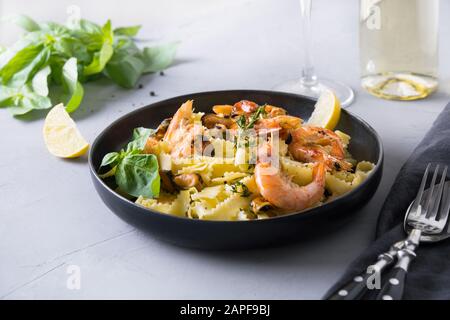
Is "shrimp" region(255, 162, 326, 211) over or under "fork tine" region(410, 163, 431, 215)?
over

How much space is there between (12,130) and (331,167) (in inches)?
57.2

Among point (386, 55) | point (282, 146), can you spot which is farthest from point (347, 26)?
point (282, 146)

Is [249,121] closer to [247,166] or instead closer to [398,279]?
[247,166]

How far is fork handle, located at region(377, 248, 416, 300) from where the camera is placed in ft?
5.24

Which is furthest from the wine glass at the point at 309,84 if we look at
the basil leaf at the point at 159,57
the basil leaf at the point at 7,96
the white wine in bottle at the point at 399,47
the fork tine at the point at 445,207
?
the basil leaf at the point at 7,96

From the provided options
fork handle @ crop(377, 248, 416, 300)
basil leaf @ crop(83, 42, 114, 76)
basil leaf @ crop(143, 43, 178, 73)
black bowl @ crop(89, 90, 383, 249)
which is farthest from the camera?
basil leaf @ crop(143, 43, 178, 73)

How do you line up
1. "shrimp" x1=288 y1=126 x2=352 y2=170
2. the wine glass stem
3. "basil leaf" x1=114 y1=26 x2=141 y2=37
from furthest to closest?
"basil leaf" x1=114 y1=26 x2=141 y2=37 → the wine glass stem → "shrimp" x1=288 y1=126 x2=352 y2=170

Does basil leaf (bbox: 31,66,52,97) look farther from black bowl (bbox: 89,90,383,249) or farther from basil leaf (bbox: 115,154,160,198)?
basil leaf (bbox: 115,154,160,198)

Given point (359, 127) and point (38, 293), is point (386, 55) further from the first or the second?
point (38, 293)

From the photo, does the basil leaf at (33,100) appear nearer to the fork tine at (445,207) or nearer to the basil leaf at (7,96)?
the basil leaf at (7,96)

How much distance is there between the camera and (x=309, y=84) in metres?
3.04

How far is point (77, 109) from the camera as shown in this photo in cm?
302

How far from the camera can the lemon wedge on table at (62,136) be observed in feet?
8.38

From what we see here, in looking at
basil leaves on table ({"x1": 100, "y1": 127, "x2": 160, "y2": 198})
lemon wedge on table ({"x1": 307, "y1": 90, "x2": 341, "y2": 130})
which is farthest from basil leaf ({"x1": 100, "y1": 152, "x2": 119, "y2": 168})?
lemon wedge on table ({"x1": 307, "y1": 90, "x2": 341, "y2": 130})
